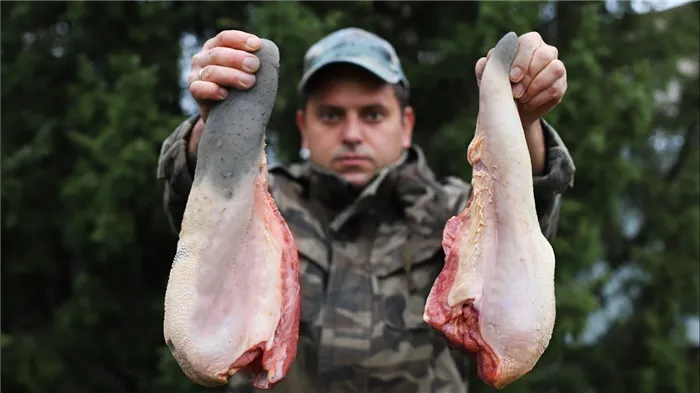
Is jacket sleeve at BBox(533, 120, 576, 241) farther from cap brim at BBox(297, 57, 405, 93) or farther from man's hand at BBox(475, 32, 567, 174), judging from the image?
cap brim at BBox(297, 57, 405, 93)

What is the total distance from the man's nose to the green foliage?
3.66ft

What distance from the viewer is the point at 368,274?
2.63 meters

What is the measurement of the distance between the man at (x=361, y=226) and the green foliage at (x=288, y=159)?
101 cm

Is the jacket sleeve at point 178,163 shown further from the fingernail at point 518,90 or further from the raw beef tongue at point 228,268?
the fingernail at point 518,90

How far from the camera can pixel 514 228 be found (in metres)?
1.88

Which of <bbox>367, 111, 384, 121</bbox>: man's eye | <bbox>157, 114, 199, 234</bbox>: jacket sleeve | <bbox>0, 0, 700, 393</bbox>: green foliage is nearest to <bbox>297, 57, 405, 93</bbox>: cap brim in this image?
<bbox>367, 111, 384, 121</bbox>: man's eye

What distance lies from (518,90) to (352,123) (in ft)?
2.84

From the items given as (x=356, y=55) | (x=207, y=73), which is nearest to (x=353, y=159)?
(x=356, y=55)

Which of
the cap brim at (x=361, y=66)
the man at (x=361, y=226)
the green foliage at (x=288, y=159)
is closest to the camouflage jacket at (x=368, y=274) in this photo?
the man at (x=361, y=226)

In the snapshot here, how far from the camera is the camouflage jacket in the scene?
8.25 ft

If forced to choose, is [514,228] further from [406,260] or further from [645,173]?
[645,173]

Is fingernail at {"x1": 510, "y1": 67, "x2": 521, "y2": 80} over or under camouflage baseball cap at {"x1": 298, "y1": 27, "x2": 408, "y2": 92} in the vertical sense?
over

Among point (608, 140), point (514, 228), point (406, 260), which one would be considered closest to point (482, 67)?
point (514, 228)

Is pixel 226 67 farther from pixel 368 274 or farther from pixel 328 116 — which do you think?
pixel 368 274
